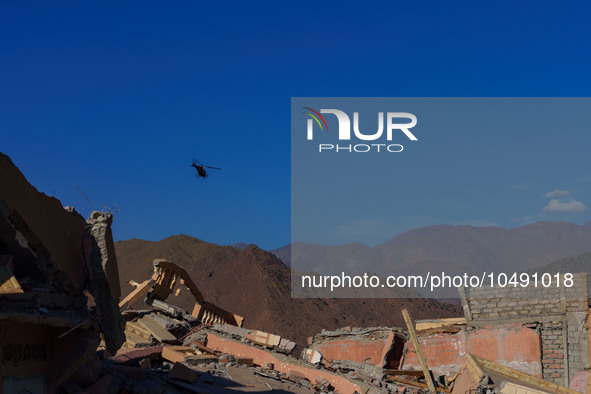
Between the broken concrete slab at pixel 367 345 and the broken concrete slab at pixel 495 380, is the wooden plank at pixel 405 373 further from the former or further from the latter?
the broken concrete slab at pixel 495 380

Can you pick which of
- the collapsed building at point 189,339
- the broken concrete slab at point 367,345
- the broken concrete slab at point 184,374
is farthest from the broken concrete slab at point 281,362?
the broken concrete slab at point 367,345

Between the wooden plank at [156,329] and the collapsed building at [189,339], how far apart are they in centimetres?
4

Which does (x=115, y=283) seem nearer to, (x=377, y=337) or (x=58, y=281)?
(x=58, y=281)

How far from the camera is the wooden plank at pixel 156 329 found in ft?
48.1

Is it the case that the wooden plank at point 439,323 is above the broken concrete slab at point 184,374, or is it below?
above

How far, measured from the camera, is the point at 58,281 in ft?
23.0

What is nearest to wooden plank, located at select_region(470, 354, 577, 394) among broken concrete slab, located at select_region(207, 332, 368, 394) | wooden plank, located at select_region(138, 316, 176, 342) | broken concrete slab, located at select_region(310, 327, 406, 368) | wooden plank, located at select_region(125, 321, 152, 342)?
broken concrete slab, located at select_region(207, 332, 368, 394)

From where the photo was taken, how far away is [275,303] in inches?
1459

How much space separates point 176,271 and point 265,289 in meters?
19.8

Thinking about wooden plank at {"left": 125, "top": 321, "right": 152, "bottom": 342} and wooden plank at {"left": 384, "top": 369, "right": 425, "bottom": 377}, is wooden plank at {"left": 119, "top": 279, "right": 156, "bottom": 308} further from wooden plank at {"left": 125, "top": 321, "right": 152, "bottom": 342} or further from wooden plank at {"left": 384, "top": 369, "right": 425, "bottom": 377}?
wooden plank at {"left": 384, "top": 369, "right": 425, "bottom": 377}

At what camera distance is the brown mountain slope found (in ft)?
117

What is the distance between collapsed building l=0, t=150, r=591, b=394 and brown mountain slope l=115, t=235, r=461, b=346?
14.5m

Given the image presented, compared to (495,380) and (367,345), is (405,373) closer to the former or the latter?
(367,345)

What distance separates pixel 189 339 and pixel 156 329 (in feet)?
3.25
